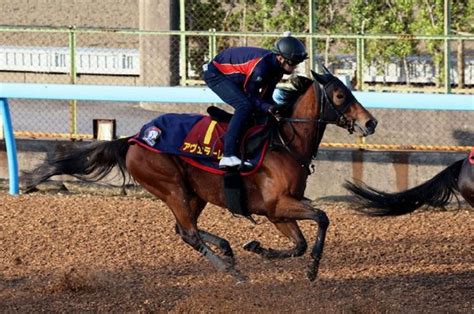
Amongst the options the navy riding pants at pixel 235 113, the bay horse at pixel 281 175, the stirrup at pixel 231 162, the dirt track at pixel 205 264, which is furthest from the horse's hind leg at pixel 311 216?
the navy riding pants at pixel 235 113

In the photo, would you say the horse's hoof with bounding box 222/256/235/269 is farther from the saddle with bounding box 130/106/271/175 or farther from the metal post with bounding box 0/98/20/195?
the metal post with bounding box 0/98/20/195

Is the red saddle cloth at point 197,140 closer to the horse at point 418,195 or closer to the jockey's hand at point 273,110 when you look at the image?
the jockey's hand at point 273,110

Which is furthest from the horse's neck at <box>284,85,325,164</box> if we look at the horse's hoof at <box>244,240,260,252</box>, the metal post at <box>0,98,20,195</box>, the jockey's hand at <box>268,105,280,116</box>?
the metal post at <box>0,98,20,195</box>

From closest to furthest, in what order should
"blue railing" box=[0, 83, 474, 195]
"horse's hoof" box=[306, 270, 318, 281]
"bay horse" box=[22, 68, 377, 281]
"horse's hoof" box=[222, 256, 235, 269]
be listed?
1. "horse's hoof" box=[306, 270, 318, 281]
2. "bay horse" box=[22, 68, 377, 281]
3. "horse's hoof" box=[222, 256, 235, 269]
4. "blue railing" box=[0, 83, 474, 195]

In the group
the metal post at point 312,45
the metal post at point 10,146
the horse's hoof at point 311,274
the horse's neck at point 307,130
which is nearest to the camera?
the horse's hoof at point 311,274

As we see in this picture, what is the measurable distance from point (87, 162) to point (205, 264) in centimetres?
124

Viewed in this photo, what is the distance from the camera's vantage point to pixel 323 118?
8250 mm

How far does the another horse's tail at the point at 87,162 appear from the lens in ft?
29.8

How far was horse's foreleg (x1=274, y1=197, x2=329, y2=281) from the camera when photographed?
803 centimetres

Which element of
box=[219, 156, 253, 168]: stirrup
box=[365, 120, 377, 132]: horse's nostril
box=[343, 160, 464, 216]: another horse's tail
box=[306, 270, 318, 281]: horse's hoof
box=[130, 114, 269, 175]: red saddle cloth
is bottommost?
box=[306, 270, 318, 281]: horse's hoof

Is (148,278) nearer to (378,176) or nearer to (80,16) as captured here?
(378,176)

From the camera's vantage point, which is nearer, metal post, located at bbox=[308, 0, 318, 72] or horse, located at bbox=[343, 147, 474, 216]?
A: horse, located at bbox=[343, 147, 474, 216]

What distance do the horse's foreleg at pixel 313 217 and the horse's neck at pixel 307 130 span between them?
37 centimetres

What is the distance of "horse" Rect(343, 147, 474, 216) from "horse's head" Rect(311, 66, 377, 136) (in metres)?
1.60
